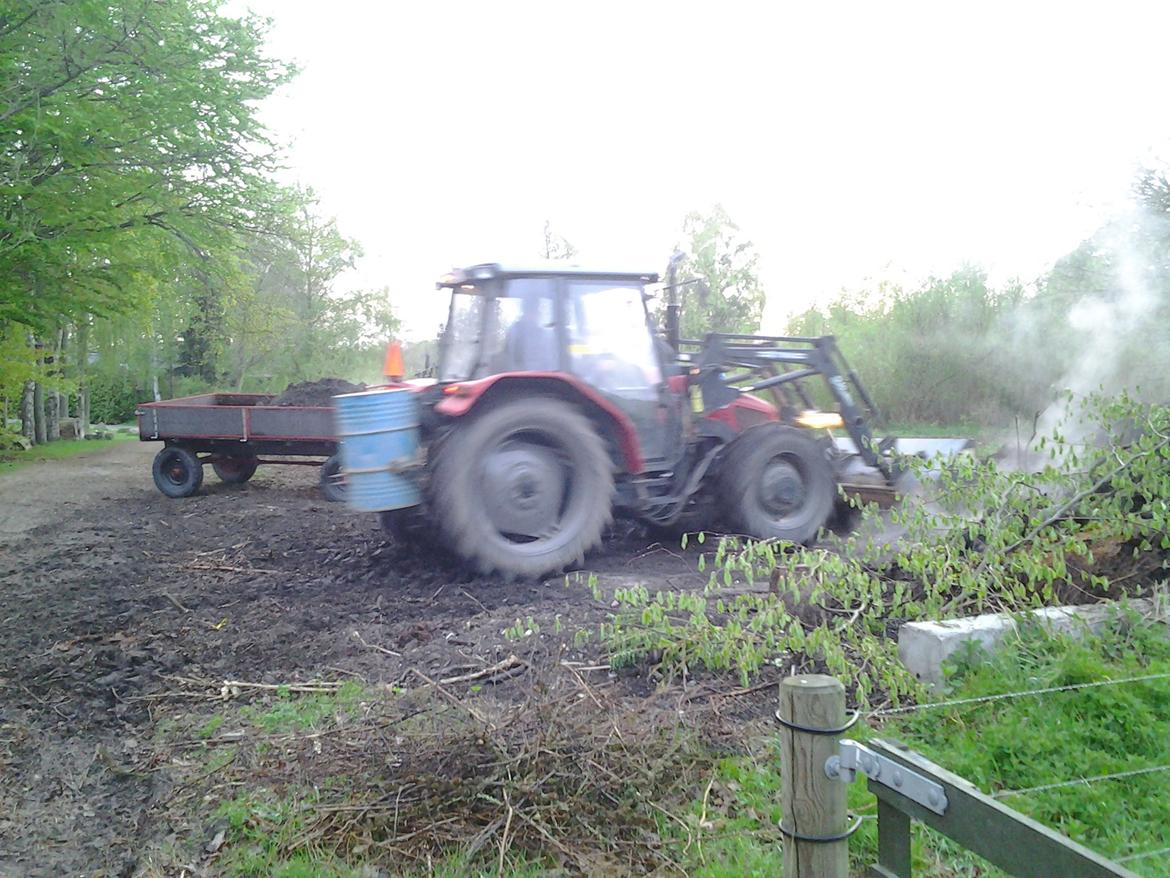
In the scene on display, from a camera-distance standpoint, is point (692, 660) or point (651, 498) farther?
point (651, 498)

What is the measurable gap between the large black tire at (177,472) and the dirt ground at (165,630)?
10.5 ft

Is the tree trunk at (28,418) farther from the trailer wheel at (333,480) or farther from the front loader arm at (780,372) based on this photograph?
the front loader arm at (780,372)

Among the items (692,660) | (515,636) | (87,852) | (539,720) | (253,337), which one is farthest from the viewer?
(253,337)

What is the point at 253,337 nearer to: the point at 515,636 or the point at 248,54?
the point at 248,54

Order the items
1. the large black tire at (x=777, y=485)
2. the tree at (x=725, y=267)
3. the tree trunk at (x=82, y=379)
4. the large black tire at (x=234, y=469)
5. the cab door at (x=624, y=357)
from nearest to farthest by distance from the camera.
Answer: the cab door at (x=624, y=357) → the large black tire at (x=777, y=485) → the large black tire at (x=234, y=469) → the tree at (x=725, y=267) → the tree trunk at (x=82, y=379)

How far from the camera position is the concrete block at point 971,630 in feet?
15.2

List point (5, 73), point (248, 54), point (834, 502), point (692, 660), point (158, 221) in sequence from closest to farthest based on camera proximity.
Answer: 1. point (692, 660)
2. point (834, 502)
3. point (5, 73)
4. point (248, 54)
5. point (158, 221)

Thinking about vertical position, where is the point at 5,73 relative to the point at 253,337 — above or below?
above

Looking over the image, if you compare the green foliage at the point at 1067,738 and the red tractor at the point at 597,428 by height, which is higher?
the red tractor at the point at 597,428

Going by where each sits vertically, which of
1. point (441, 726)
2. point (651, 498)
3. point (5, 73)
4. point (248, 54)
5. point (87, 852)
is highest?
point (248, 54)

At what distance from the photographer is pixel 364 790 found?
147 inches

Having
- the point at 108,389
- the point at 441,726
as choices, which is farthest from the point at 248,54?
the point at 108,389

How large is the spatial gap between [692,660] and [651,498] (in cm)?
302

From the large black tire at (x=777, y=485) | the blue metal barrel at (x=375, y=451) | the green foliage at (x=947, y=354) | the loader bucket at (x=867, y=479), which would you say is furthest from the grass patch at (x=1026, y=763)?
the green foliage at (x=947, y=354)
